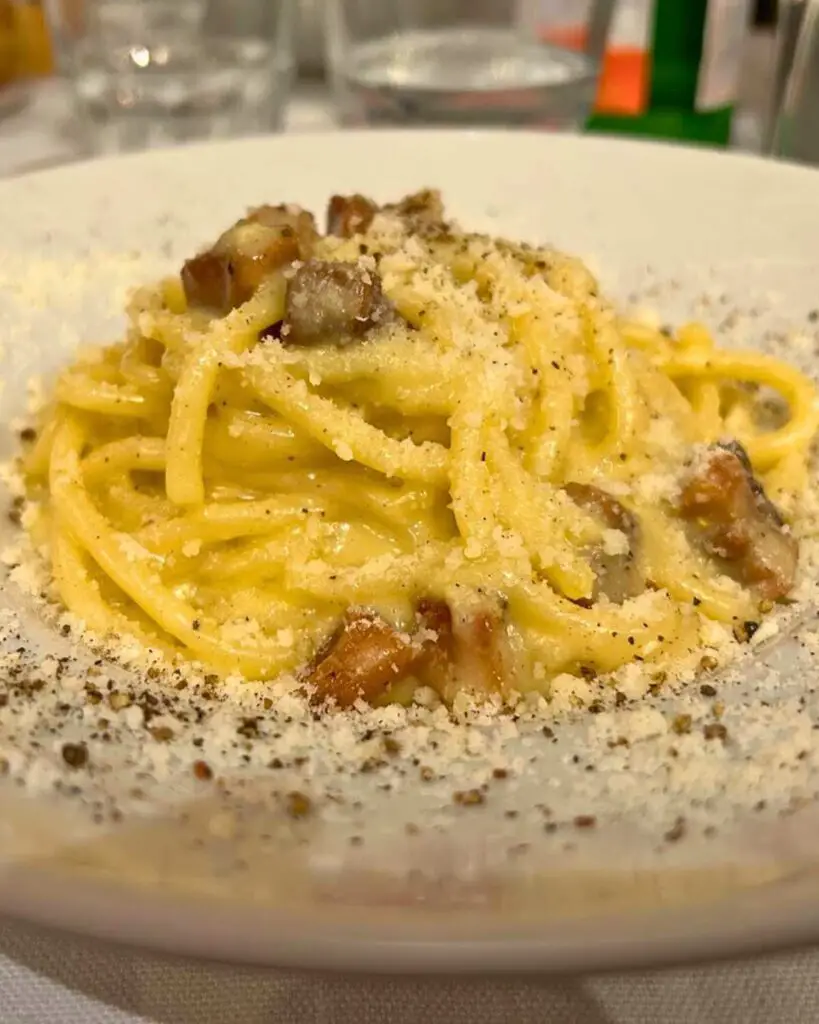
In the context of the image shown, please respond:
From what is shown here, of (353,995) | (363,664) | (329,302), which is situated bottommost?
(353,995)

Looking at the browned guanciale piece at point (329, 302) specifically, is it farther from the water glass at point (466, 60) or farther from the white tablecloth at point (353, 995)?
the water glass at point (466, 60)

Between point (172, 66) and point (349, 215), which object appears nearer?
point (349, 215)

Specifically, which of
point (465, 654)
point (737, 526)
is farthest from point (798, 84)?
point (465, 654)

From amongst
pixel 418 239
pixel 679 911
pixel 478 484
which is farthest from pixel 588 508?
pixel 679 911

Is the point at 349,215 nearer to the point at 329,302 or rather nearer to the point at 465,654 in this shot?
the point at 329,302

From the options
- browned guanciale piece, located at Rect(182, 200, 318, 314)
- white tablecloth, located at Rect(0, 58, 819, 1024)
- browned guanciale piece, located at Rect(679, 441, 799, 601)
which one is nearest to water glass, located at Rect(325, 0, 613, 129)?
browned guanciale piece, located at Rect(182, 200, 318, 314)
